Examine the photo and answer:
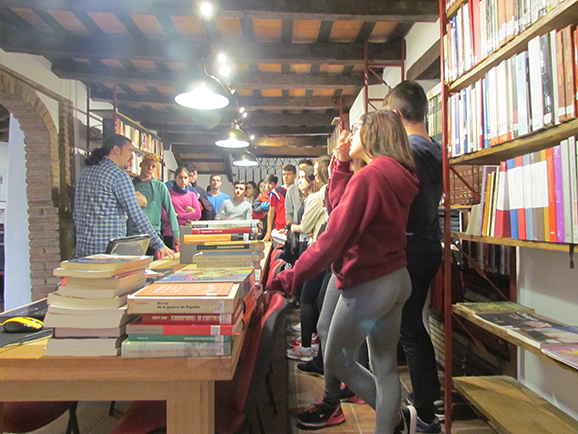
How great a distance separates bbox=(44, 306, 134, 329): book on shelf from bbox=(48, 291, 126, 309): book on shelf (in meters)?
0.02

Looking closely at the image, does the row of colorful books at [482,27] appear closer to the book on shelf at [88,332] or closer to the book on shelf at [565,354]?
the book on shelf at [565,354]

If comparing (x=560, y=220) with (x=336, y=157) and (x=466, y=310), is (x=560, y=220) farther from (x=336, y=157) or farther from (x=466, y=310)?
(x=336, y=157)

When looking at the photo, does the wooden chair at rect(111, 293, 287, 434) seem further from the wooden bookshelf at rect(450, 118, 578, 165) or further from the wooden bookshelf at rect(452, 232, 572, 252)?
the wooden bookshelf at rect(450, 118, 578, 165)

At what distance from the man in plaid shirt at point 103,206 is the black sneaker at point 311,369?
1229 mm

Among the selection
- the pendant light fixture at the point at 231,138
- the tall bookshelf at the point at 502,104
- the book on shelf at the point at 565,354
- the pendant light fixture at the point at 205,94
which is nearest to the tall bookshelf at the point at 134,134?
the pendant light fixture at the point at 231,138

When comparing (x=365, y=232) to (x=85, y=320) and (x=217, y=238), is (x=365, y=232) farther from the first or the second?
(x=85, y=320)

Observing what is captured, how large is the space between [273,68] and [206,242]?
12.1 ft

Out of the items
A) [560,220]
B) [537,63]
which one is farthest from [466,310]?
[537,63]

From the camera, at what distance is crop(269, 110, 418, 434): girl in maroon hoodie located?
1245 millimetres

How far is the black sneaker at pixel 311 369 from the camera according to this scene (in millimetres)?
2490

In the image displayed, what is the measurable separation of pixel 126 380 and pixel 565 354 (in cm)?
135

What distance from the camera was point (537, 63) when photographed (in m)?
1.30

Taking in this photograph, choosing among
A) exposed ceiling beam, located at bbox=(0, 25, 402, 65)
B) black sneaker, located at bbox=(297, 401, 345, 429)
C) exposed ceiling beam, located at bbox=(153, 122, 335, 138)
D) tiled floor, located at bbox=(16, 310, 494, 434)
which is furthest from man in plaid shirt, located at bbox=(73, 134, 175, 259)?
exposed ceiling beam, located at bbox=(153, 122, 335, 138)

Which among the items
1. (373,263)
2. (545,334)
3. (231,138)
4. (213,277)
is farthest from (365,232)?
(231,138)
